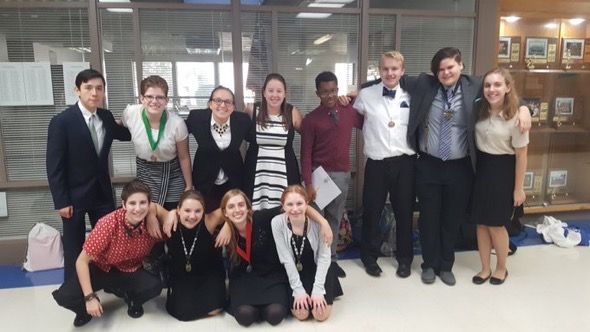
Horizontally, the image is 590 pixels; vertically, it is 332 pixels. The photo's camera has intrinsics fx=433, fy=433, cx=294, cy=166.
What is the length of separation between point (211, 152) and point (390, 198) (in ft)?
4.14

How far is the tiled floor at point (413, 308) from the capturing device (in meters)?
2.37

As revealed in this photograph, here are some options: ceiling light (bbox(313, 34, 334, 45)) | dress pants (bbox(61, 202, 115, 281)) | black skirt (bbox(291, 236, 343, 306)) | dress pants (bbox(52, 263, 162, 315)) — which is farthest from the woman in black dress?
dress pants (bbox(61, 202, 115, 281))

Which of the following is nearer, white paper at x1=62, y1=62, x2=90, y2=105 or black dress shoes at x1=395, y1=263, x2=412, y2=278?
black dress shoes at x1=395, y1=263, x2=412, y2=278

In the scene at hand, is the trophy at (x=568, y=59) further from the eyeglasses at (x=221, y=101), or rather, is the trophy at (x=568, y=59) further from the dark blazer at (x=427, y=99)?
the eyeglasses at (x=221, y=101)

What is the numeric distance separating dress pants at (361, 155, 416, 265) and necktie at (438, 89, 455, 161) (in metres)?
0.20

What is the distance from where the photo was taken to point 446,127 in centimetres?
274

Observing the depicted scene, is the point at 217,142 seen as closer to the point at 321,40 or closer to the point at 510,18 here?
the point at 321,40

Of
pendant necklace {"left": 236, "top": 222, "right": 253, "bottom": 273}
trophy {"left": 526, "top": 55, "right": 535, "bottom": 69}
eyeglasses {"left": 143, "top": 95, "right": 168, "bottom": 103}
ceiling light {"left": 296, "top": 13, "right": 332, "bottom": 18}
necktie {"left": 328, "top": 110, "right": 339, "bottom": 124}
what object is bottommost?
pendant necklace {"left": 236, "top": 222, "right": 253, "bottom": 273}

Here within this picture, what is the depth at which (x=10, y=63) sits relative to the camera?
3.18 metres

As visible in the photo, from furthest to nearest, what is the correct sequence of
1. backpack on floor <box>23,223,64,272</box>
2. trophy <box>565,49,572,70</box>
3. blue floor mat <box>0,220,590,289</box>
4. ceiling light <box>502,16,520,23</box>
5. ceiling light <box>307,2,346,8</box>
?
trophy <box>565,49,572,70</box>
ceiling light <box>502,16,520,23</box>
ceiling light <box>307,2,346,8</box>
backpack on floor <box>23,223,64,272</box>
blue floor mat <box>0,220,590,289</box>

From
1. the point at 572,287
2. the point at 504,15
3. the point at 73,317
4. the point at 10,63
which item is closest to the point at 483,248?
the point at 572,287

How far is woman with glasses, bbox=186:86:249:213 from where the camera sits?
2.61 meters

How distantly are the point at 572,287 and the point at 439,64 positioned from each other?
1.70 meters

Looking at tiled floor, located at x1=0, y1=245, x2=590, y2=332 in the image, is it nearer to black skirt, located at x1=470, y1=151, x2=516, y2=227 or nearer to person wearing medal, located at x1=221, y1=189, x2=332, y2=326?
person wearing medal, located at x1=221, y1=189, x2=332, y2=326
